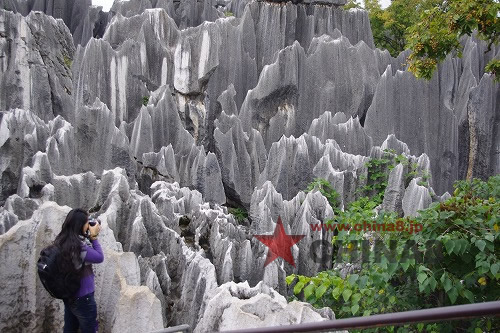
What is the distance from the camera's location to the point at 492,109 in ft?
36.6

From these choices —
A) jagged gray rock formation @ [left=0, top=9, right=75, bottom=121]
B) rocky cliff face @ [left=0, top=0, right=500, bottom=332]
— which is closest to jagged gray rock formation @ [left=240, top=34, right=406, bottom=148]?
rocky cliff face @ [left=0, top=0, right=500, bottom=332]

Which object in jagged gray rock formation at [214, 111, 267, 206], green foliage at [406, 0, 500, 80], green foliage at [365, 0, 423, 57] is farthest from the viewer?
green foliage at [365, 0, 423, 57]

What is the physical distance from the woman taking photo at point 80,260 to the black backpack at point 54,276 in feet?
0.11

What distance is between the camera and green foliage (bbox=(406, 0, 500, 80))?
14.4ft

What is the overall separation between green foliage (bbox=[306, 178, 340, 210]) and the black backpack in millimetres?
5646

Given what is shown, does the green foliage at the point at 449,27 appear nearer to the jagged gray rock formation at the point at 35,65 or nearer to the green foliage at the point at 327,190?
the green foliage at the point at 327,190

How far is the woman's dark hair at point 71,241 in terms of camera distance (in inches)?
113

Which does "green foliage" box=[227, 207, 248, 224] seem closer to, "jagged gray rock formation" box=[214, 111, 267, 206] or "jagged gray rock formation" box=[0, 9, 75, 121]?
"jagged gray rock formation" box=[214, 111, 267, 206]

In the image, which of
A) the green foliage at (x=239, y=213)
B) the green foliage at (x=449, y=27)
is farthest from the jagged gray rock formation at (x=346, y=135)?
the green foliage at (x=449, y=27)

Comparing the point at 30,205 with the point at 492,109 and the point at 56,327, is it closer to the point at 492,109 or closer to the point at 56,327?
the point at 56,327

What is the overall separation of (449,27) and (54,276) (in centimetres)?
391

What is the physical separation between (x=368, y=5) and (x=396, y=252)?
18.0 m

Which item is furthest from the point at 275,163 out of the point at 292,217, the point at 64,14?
the point at 64,14

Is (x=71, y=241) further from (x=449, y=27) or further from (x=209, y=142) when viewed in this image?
(x=209, y=142)
